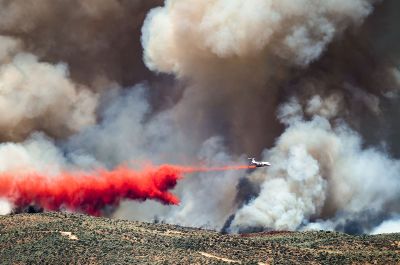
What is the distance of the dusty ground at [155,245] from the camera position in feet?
267

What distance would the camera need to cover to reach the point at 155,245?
286 feet

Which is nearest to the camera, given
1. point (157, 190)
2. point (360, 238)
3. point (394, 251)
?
point (394, 251)

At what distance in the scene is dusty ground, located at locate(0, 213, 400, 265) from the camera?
81.4m

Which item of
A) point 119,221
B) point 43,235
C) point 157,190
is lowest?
point 43,235

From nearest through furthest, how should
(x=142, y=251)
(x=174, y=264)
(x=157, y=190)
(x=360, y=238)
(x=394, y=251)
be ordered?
(x=174, y=264) < (x=142, y=251) < (x=394, y=251) < (x=360, y=238) < (x=157, y=190)

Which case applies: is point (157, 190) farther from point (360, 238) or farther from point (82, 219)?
point (360, 238)

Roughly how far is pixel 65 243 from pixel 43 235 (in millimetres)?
4564

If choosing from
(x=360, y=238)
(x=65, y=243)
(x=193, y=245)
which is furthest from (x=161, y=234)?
(x=360, y=238)

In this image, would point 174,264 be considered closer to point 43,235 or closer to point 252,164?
point 43,235

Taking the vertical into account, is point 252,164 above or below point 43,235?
above

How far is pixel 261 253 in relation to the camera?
86625 millimetres

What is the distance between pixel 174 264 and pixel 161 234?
16.3m

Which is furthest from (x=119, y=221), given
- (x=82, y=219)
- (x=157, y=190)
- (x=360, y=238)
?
(x=360, y=238)

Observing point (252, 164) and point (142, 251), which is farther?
point (252, 164)
